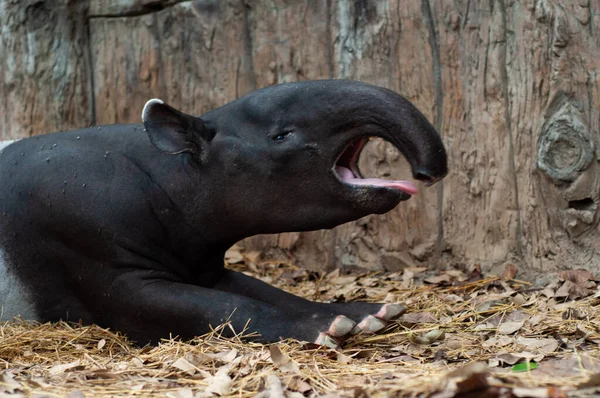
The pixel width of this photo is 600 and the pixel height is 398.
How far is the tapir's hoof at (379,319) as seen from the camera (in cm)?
443

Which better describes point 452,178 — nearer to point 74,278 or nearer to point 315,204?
point 315,204

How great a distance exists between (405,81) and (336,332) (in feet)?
8.24

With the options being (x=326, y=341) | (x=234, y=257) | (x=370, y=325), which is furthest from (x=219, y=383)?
(x=234, y=257)

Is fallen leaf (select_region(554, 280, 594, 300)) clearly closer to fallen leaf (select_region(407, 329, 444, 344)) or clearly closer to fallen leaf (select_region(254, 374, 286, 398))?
fallen leaf (select_region(407, 329, 444, 344))

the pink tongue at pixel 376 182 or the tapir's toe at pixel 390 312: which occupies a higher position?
the pink tongue at pixel 376 182

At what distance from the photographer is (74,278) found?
494 centimetres

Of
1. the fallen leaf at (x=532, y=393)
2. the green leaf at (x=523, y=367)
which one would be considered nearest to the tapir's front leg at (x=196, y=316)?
the green leaf at (x=523, y=367)

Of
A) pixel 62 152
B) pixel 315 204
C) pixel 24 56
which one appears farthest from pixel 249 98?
pixel 24 56

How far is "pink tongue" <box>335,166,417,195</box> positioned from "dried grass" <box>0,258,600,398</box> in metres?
0.71

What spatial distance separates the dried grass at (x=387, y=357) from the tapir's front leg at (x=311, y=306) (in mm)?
90

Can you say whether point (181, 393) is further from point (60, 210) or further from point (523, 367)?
point (60, 210)

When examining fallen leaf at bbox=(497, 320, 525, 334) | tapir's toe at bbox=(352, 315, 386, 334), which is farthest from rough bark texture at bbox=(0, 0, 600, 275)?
tapir's toe at bbox=(352, 315, 386, 334)

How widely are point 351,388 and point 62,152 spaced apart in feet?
7.92

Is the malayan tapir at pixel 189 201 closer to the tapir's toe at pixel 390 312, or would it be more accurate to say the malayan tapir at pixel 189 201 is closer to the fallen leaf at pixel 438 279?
the tapir's toe at pixel 390 312
